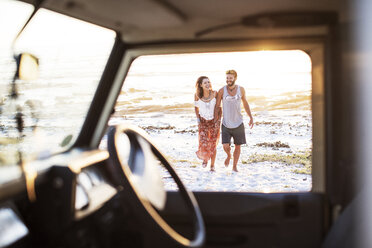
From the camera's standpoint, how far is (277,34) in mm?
2268

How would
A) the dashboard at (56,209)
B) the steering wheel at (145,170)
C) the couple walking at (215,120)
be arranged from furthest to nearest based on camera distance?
the couple walking at (215,120), the dashboard at (56,209), the steering wheel at (145,170)

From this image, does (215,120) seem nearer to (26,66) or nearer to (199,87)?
(199,87)

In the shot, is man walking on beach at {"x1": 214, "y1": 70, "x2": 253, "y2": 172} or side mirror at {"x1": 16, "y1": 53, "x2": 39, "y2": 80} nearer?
side mirror at {"x1": 16, "y1": 53, "x2": 39, "y2": 80}

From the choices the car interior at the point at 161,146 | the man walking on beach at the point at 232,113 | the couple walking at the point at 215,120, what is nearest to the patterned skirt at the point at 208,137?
the couple walking at the point at 215,120

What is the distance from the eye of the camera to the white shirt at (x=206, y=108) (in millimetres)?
5750

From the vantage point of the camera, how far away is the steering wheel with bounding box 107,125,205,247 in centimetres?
124

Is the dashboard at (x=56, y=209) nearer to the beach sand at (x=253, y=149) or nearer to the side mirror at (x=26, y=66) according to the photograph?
the side mirror at (x=26, y=66)

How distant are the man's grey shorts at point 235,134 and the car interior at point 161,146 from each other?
3311mm

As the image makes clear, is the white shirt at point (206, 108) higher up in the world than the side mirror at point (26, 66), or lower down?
lower down

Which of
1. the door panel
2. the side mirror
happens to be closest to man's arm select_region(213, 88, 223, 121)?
the door panel

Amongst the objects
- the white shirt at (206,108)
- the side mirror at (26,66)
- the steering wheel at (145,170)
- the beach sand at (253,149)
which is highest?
the side mirror at (26,66)

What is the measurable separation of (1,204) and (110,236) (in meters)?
0.56

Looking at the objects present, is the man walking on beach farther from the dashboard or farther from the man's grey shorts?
the dashboard

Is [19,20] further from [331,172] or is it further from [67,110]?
[331,172]
